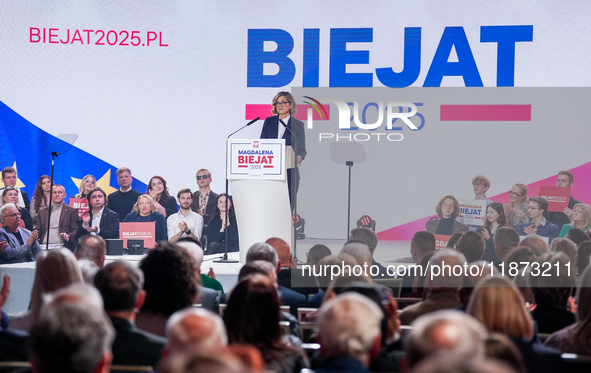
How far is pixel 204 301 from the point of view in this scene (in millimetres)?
2986

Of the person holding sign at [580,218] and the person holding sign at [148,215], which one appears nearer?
the person holding sign at [580,218]

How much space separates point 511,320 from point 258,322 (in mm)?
884

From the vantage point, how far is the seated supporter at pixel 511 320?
2.03 m

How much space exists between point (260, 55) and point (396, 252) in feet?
10.9

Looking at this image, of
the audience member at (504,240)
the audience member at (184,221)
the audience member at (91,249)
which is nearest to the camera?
the audience member at (91,249)

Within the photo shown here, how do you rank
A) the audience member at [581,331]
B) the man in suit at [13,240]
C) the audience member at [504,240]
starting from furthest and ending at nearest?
the man in suit at [13,240], the audience member at [504,240], the audience member at [581,331]

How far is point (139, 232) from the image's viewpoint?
23.2ft

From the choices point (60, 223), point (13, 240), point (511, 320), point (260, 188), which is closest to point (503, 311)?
point (511, 320)

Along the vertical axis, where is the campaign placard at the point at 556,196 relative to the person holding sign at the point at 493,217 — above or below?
above

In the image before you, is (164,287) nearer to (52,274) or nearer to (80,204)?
(52,274)

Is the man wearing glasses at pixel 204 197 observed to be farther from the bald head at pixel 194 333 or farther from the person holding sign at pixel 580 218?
the bald head at pixel 194 333

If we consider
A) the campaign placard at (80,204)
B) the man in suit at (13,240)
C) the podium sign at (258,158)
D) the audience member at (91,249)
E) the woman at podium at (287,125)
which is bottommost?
the man in suit at (13,240)

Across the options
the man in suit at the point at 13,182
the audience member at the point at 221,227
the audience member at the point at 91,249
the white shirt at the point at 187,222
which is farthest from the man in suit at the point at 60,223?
the audience member at the point at 91,249

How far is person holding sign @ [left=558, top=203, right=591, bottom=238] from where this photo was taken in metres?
6.56
